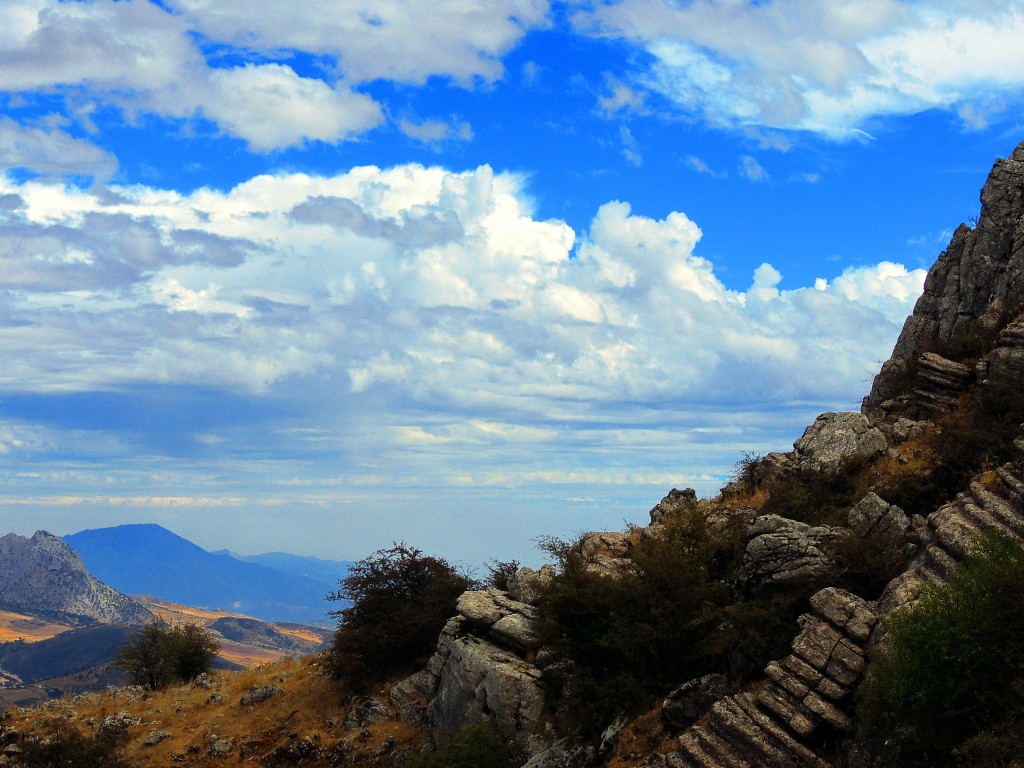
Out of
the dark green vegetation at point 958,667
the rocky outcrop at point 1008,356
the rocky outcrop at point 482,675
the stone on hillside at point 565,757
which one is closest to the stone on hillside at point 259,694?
the rocky outcrop at point 482,675

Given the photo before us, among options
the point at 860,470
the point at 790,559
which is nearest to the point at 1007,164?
the point at 860,470

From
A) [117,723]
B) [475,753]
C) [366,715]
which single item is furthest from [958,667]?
[117,723]

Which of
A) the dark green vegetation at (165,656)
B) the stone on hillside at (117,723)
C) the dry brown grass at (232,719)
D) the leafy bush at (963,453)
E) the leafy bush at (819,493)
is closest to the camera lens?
the leafy bush at (963,453)

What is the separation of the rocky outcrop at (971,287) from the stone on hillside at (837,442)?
484cm

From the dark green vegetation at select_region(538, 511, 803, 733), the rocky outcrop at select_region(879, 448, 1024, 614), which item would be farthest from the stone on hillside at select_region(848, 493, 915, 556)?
the dark green vegetation at select_region(538, 511, 803, 733)

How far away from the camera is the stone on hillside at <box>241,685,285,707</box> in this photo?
5003 centimetres

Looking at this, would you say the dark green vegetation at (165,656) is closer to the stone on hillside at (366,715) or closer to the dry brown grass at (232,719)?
the dry brown grass at (232,719)

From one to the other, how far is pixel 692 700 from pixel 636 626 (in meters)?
4.28

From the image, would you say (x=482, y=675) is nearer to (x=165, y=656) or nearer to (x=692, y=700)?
(x=692, y=700)

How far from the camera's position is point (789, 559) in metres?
32.6

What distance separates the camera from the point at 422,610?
48.8 metres

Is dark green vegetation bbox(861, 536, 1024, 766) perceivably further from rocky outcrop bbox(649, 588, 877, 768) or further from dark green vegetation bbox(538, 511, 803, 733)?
dark green vegetation bbox(538, 511, 803, 733)

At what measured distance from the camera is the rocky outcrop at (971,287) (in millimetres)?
50062

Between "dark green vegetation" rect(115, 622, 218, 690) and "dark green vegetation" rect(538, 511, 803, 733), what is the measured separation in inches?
1341
